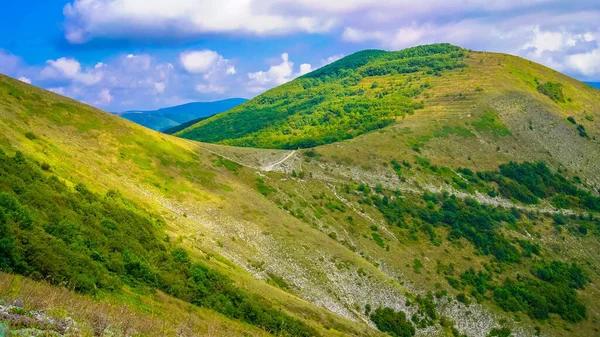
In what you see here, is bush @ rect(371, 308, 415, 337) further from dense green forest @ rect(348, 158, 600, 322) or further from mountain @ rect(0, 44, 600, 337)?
dense green forest @ rect(348, 158, 600, 322)

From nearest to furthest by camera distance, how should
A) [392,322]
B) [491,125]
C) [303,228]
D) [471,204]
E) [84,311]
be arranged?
1. [84,311]
2. [392,322]
3. [303,228]
4. [471,204]
5. [491,125]

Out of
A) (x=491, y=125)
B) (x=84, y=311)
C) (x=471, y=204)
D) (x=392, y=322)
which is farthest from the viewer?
(x=491, y=125)

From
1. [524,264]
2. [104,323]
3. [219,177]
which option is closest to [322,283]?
[219,177]

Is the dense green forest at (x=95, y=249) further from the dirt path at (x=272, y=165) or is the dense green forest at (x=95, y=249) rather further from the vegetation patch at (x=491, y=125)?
the vegetation patch at (x=491, y=125)

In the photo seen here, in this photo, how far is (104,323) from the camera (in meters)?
16.9

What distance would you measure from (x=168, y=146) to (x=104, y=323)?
239 ft

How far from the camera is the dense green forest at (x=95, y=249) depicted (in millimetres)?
24531

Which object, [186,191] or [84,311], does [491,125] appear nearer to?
[186,191]

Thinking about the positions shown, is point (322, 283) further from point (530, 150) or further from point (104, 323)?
point (530, 150)

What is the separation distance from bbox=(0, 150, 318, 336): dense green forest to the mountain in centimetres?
16

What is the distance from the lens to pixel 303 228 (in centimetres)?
7756

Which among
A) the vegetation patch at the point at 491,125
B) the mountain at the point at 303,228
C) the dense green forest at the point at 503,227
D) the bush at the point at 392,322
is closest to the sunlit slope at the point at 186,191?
the mountain at the point at 303,228

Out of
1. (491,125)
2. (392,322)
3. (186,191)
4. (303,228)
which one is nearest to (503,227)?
(303,228)

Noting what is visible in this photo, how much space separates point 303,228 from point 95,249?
48.1 metres
